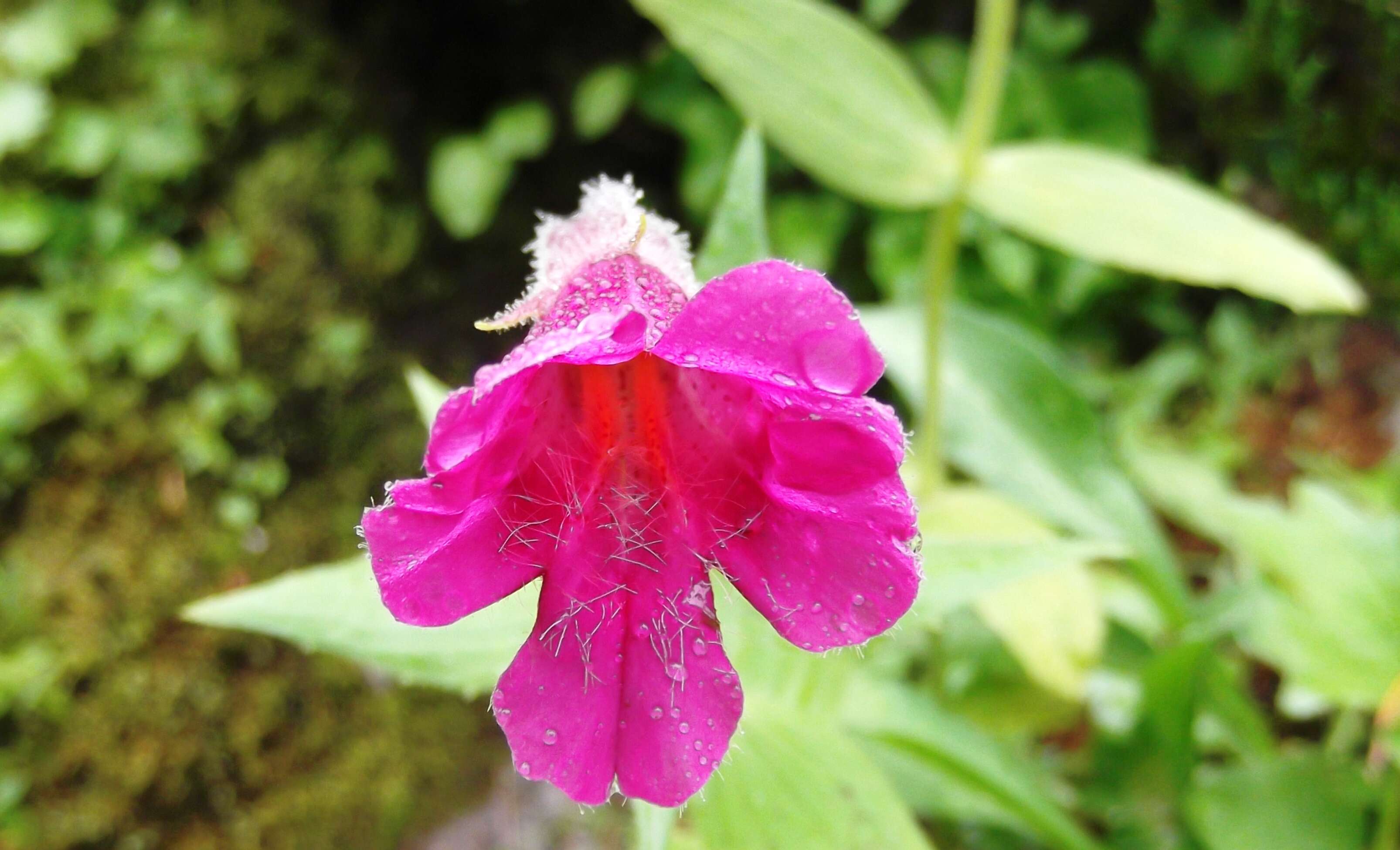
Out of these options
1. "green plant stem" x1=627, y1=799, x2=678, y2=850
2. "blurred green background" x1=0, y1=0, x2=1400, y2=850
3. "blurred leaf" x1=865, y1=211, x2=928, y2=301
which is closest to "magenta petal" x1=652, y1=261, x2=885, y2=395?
"green plant stem" x1=627, y1=799, x2=678, y2=850

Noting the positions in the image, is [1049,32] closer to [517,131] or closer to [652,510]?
[517,131]

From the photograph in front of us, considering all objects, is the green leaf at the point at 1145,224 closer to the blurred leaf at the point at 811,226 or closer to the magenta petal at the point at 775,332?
the magenta petal at the point at 775,332

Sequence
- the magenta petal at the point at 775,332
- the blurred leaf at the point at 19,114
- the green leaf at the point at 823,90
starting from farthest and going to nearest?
the blurred leaf at the point at 19,114, the green leaf at the point at 823,90, the magenta petal at the point at 775,332

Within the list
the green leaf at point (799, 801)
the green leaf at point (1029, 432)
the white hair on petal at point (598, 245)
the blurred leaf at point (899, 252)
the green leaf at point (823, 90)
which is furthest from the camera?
the blurred leaf at point (899, 252)

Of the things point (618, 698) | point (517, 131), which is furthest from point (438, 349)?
point (618, 698)

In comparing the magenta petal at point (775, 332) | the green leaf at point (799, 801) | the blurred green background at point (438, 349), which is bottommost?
the blurred green background at point (438, 349)

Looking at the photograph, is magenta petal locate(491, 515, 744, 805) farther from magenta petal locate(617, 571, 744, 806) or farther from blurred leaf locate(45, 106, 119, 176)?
blurred leaf locate(45, 106, 119, 176)

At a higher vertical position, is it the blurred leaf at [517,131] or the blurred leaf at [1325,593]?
the blurred leaf at [1325,593]

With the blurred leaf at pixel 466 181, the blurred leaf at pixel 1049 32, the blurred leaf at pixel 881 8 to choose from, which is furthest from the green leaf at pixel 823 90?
the blurred leaf at pixel 1049 32
